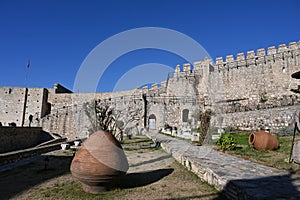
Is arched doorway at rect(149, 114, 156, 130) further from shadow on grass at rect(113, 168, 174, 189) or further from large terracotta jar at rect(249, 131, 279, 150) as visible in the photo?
shadow on grass at rect(113, 168, 174, 189)

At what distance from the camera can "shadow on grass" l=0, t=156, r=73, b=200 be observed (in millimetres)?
4113

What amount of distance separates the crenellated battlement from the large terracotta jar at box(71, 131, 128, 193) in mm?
20064

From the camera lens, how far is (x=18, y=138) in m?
17.8

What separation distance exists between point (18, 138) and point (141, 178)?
16785 mm

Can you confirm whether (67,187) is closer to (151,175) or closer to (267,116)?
(151,175)

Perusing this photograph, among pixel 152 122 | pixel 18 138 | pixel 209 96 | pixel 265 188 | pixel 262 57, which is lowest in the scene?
pixel 18 138

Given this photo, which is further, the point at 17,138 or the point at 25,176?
the point at 17,138

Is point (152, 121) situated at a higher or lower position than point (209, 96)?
lower

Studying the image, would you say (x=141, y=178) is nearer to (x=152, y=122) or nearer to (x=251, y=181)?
(x=251, y=181)

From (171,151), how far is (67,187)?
13.9 feet

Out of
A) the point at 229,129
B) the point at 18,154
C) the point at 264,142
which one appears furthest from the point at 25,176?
the point at 229,129

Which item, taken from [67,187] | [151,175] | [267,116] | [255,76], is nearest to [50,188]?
[67,187]

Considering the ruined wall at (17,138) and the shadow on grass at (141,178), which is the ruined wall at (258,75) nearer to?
the shadow on grass at (141,178)

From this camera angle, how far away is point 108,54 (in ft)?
31.6
